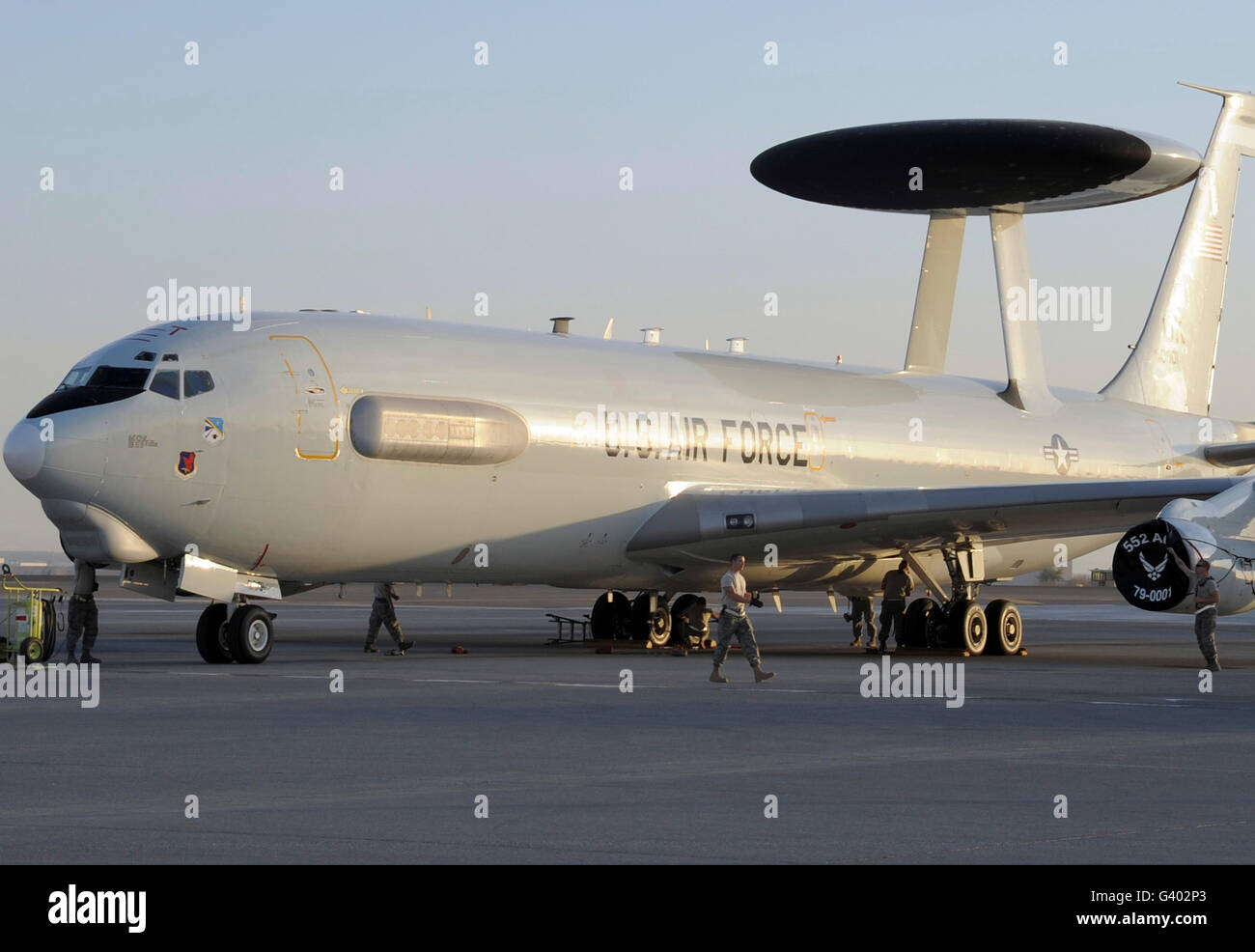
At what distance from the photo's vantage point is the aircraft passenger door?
22.0 meters

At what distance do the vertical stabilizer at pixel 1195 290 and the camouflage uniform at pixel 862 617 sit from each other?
9.36 metres

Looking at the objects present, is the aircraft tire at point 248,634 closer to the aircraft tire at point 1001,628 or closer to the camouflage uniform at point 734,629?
the camouflage uniform at point 734,629

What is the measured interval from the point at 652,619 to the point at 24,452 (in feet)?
42.0

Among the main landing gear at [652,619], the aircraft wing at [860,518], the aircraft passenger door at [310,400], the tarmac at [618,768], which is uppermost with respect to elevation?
the aircraft passenger door at [310,400]

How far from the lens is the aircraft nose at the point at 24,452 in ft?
67.0

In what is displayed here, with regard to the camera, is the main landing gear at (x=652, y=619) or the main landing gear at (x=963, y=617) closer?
the main landing gear at (x=963, y=617)

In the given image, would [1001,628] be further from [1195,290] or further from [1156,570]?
[1195,290]

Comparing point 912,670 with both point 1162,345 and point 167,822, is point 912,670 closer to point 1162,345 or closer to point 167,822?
point 167,822

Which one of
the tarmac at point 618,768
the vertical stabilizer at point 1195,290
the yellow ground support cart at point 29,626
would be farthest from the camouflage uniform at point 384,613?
the vertical stabilizer at point 1195,290

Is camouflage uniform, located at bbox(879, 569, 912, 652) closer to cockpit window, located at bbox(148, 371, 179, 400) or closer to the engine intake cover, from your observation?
the engine intake cover

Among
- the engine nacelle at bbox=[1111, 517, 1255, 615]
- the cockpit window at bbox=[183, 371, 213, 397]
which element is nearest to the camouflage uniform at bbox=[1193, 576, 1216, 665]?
the engine nacelle at bbox=[1111, 517, 1255, 615]

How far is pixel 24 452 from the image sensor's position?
67.2 feet
